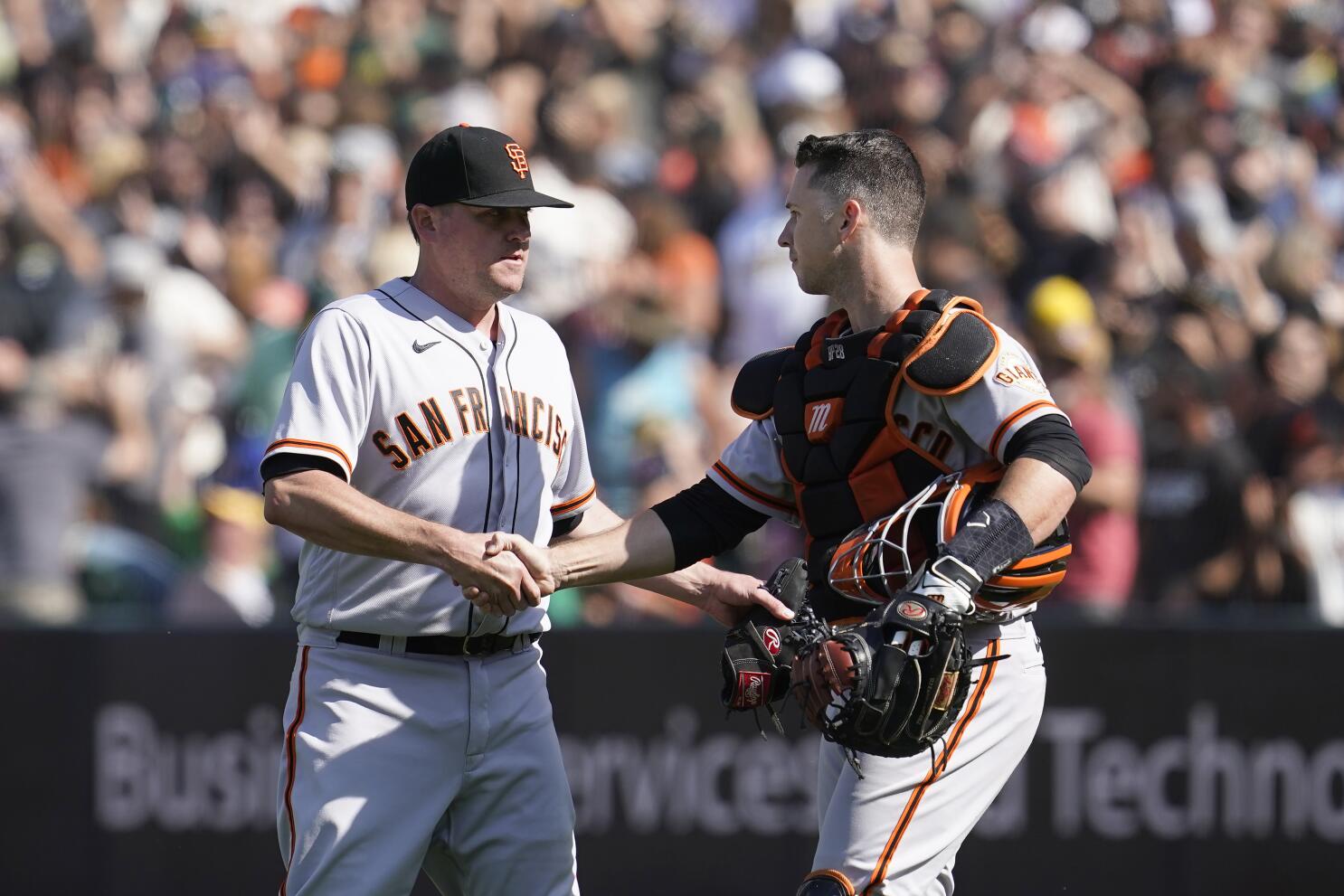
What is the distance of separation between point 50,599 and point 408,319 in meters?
4.79

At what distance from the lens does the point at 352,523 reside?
4465 mm

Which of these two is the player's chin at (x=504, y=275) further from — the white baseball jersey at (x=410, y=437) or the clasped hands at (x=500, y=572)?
the clasped hands at (x=500, y=572)

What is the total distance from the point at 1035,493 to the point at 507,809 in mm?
1637

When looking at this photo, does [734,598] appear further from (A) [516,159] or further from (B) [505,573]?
(A) [516,159]

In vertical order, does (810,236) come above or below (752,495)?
above

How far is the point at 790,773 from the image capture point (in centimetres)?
781

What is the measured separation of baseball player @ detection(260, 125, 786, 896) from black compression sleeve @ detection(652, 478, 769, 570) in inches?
15.5

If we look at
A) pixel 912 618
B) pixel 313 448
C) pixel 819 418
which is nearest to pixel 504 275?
pixel 313 448

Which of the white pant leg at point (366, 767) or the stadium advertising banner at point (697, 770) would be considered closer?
the white pant leg at point (366, 767)

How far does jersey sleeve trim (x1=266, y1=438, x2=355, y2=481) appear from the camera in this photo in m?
4.58

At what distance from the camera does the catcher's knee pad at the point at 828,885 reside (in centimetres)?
446

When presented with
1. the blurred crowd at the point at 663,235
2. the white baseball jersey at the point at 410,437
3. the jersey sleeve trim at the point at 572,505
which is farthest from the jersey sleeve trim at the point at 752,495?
the blurred crowd at the point at 663,235

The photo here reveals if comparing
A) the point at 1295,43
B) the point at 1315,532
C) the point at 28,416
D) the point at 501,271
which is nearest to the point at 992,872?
the point at 1315,532

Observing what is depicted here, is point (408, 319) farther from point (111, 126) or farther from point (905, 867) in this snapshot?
point (111, 126)
